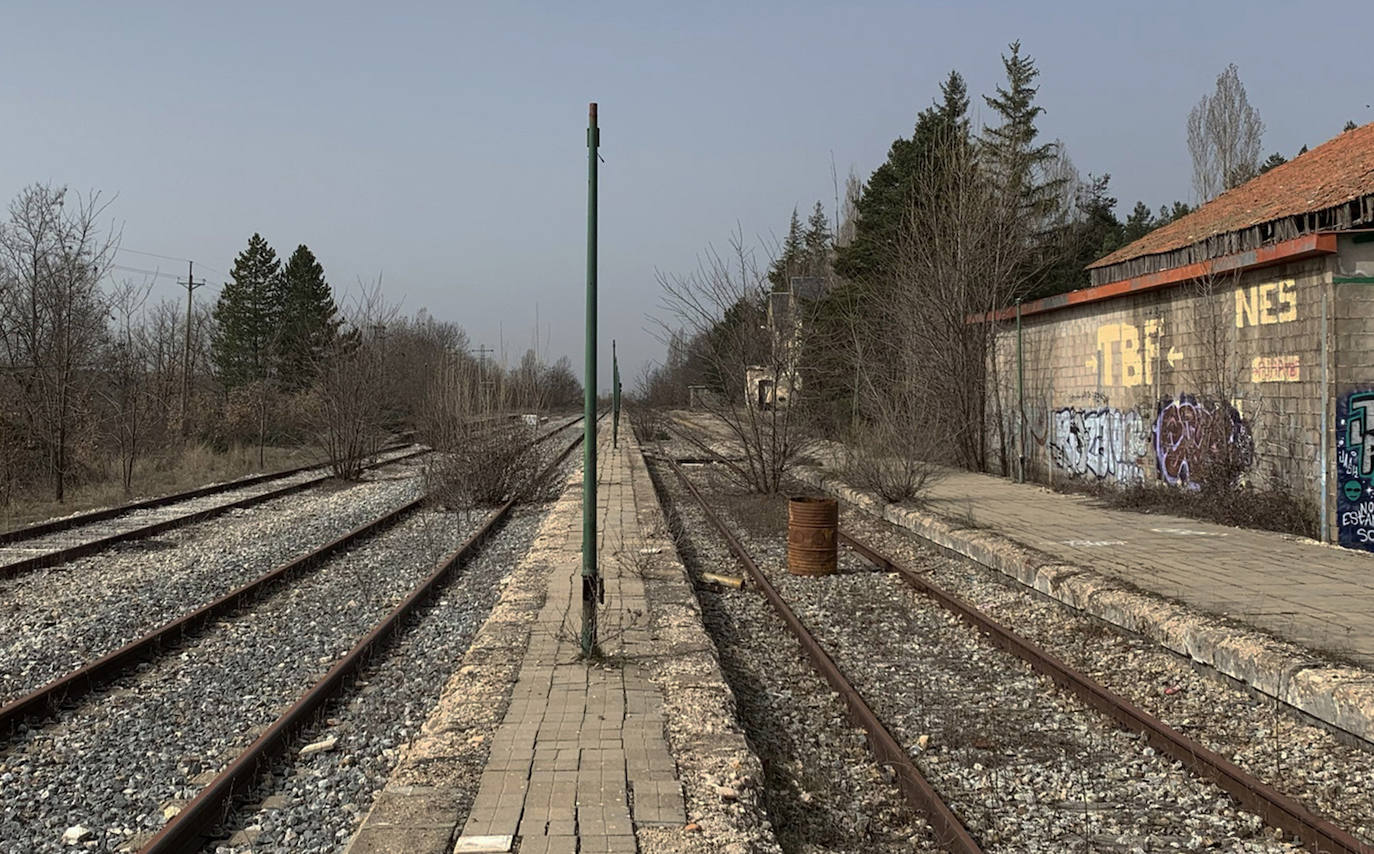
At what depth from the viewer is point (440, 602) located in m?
10.4

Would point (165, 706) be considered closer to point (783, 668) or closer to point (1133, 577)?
point (783, 668)

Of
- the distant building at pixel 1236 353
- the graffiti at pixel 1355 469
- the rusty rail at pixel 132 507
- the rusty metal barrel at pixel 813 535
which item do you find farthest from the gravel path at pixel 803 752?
the rusty rail at pixel 132 507

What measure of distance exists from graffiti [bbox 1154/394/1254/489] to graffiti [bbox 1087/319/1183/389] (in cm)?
78

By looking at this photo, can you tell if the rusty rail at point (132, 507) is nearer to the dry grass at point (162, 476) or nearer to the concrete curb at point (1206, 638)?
the dry grass at point (162, 476)

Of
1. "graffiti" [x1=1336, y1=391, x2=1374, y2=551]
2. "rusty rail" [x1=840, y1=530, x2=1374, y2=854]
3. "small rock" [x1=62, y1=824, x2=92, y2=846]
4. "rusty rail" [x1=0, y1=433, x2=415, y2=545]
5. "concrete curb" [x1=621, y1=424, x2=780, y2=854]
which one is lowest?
"small rock" [x1=62, y1=824, x2=92, y2=846]

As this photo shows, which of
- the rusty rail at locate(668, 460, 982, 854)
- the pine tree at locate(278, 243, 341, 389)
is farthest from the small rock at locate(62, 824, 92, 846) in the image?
the pine tree at locate(278, 243, 341, 389)

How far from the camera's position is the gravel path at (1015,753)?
15.9 ft

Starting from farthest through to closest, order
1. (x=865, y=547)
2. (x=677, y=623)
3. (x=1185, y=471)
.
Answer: (x=1185, y=471)
(x=865, y=547)
(x=677, y=623)

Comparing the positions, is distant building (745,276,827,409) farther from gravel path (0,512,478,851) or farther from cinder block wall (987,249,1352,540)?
gravel path (0,512,478,851)

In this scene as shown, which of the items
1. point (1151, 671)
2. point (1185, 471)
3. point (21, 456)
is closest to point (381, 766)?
point (1151, 671)

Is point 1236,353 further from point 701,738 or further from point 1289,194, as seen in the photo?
point 701,738

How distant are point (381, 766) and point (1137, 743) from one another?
431 centimetres

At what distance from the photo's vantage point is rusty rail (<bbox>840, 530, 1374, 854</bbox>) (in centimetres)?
454

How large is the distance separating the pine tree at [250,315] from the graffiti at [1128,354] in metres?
44.6
